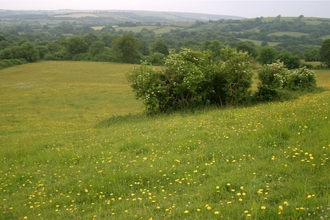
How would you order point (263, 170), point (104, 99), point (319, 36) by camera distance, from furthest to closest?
point (319, 36), point (104, 99), point (263, 170)

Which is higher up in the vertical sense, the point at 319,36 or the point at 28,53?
the point at 319,36

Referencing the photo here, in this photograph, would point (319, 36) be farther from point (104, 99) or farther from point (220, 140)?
point (220, 140)

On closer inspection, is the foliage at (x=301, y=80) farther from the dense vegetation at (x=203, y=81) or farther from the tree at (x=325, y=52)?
the tree at (x=325, y=52)

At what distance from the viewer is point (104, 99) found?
4822 centimetres

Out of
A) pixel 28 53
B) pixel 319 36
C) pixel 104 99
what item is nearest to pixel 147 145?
pixel 104 99

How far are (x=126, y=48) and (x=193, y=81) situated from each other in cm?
8219

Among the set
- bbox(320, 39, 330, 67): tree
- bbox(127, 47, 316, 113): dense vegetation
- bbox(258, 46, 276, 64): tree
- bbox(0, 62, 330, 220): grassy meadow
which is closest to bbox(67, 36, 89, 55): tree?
bbox(258, 46, 276, 64): tree

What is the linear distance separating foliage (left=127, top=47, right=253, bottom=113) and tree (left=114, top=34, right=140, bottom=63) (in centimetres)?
7914

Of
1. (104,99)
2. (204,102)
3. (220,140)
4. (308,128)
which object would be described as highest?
(308,128)

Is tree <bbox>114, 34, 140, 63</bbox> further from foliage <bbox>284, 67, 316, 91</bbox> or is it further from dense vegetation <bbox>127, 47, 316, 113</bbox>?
foliage <bbox>284, 67, 316, 91</bbox>

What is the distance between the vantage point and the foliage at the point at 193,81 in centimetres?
2192

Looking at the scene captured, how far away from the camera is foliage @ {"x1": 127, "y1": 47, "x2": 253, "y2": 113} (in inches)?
863

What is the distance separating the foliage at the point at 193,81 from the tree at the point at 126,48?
79136mm

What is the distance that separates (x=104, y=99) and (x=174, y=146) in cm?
3862
